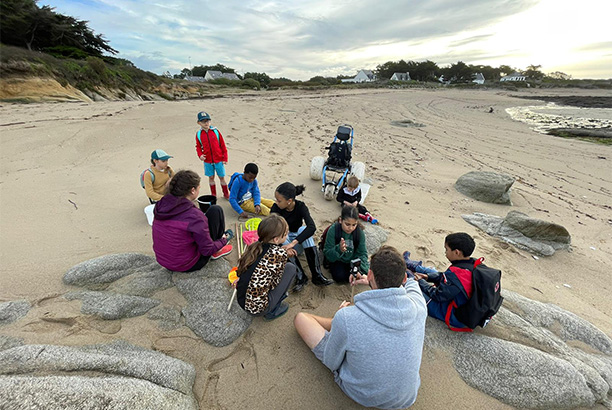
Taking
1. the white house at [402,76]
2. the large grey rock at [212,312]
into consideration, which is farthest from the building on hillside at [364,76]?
the large grey rock at [212,312]

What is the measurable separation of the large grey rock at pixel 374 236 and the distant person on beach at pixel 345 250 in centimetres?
79

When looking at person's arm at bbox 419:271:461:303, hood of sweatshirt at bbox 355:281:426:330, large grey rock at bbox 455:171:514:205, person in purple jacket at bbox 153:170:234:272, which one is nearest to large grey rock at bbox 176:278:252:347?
person in purple jacket at bbox 153:170:234:272

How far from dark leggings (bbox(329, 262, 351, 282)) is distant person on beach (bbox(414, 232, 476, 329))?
94 centimetres

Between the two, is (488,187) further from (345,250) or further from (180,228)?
(180,228)

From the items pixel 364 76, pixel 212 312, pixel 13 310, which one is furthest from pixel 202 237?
pixel 364 76

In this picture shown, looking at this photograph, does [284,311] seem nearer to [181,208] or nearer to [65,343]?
[181,208]

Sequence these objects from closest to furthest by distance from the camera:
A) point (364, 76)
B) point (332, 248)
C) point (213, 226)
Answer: point (213, 226)
point (332, 248)
point (364, 76)

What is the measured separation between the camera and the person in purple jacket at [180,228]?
2.78 metres

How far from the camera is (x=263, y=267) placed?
2.44 metres

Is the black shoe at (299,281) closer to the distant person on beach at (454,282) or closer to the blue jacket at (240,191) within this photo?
the distant person on beach at (454,282)

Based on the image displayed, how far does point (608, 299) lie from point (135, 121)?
13199 mm

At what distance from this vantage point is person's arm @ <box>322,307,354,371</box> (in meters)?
1.91

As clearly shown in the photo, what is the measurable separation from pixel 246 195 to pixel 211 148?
126 cm

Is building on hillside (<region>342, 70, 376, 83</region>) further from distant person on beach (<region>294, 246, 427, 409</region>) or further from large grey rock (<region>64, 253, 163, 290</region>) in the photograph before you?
distant person on beach (<region>294, 246, 427, 409</region>)
